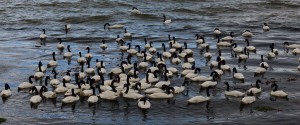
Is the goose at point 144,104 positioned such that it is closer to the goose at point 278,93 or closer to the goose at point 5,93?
the goose at point 278,93

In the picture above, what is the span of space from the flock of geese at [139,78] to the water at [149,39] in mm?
410

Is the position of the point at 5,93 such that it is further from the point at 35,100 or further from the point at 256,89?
the point at 256,89

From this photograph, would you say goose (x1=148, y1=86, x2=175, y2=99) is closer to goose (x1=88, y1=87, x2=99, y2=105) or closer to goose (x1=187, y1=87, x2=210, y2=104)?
goose (x1=187, y1=87, x2=210, y2=104)

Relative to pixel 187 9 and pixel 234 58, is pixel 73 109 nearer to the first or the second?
pixel 234 58

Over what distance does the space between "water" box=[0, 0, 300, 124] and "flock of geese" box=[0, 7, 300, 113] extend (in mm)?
410

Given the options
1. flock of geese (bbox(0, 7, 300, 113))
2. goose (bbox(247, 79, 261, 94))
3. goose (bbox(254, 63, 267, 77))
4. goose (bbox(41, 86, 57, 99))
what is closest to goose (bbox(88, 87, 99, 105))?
flock of geese (bbox(0, 7, 300, 113))

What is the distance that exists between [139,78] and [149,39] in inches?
488

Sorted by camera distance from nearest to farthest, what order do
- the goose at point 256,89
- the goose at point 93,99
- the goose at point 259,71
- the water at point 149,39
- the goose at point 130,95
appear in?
the water at point 149,39, the goose at point 93,99, the goose at point 130,95, the goose at point 256,89, the goose at point 259,71

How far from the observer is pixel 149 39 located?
39938 millimetres

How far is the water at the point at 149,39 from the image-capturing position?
882 inches

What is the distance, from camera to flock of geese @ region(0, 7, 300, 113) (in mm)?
24484

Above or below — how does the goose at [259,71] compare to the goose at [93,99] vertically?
above

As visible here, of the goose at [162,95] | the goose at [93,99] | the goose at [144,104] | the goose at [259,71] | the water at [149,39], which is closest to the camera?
the water at [149,39]

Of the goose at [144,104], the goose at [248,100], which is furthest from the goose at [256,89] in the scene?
the goose at [144,104]
